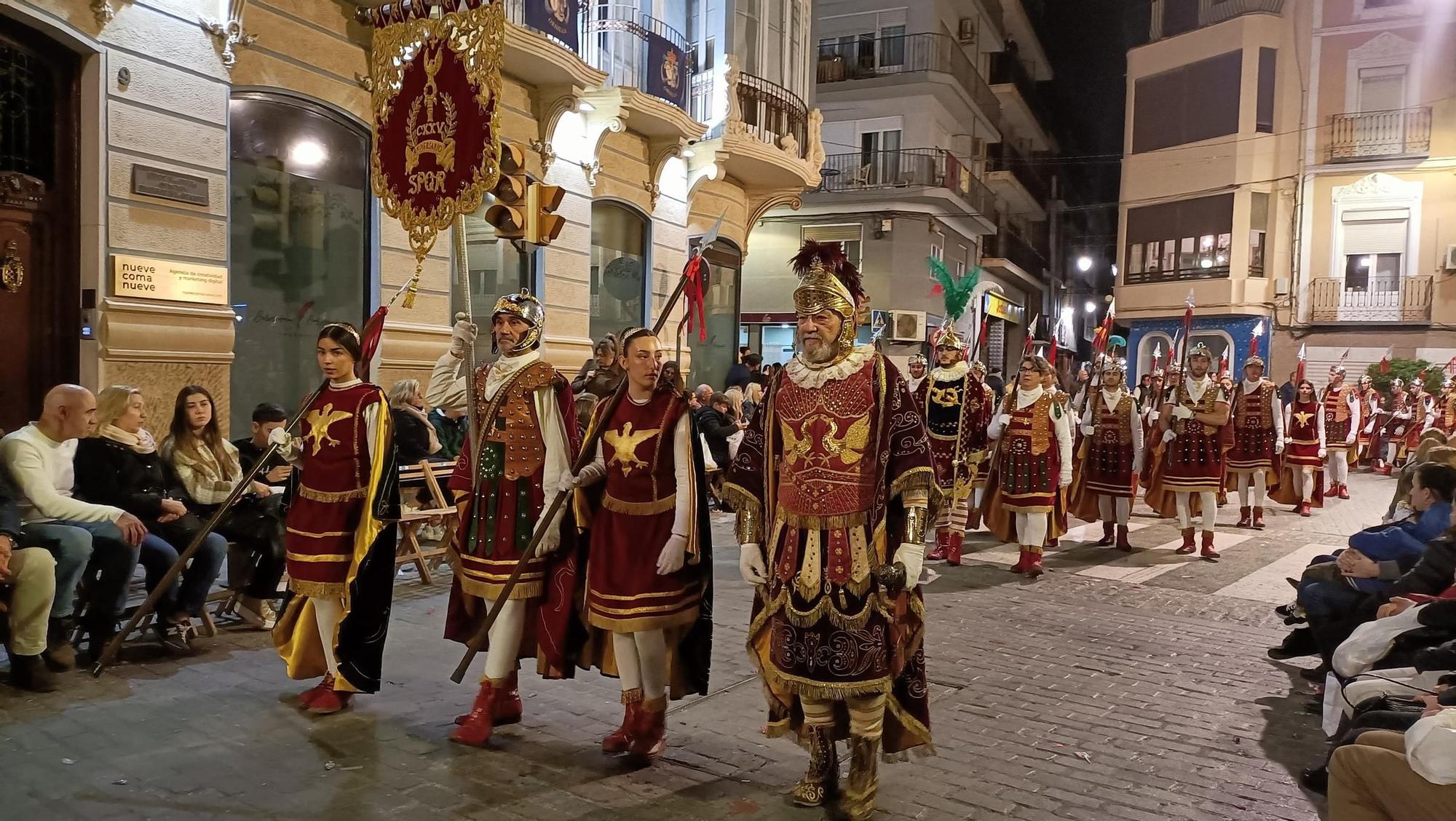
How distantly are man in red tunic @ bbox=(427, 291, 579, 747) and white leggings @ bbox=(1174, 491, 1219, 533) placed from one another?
26.6 ft

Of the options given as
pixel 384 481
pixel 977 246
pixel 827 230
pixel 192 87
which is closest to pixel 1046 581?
pixel 384 481

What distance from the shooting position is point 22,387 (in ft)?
25.0

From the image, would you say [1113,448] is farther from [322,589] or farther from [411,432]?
[322,589]

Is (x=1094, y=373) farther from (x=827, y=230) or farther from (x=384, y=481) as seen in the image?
(x=827, y=230)

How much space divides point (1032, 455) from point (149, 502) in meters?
7.12

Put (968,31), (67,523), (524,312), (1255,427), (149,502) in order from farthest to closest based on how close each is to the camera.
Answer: (968,31), (1255,427), (149,502), (67,523), (524,312)

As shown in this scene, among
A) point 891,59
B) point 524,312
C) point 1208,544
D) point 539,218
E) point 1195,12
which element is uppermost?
point 1195,12

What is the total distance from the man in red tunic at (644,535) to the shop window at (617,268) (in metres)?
9.73

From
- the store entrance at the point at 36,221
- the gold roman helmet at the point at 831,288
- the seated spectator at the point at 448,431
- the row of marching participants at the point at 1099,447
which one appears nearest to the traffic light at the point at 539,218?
the gold roman helmet at the point at 831,288

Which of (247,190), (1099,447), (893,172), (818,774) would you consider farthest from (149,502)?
(893,172)

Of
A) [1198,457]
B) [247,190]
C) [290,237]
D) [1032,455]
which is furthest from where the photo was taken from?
[1198,457]

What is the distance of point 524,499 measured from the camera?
4664 mm

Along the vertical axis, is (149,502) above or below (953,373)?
below

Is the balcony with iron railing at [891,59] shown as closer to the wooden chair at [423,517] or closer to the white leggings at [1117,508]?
the white leggings at [1117,508]
